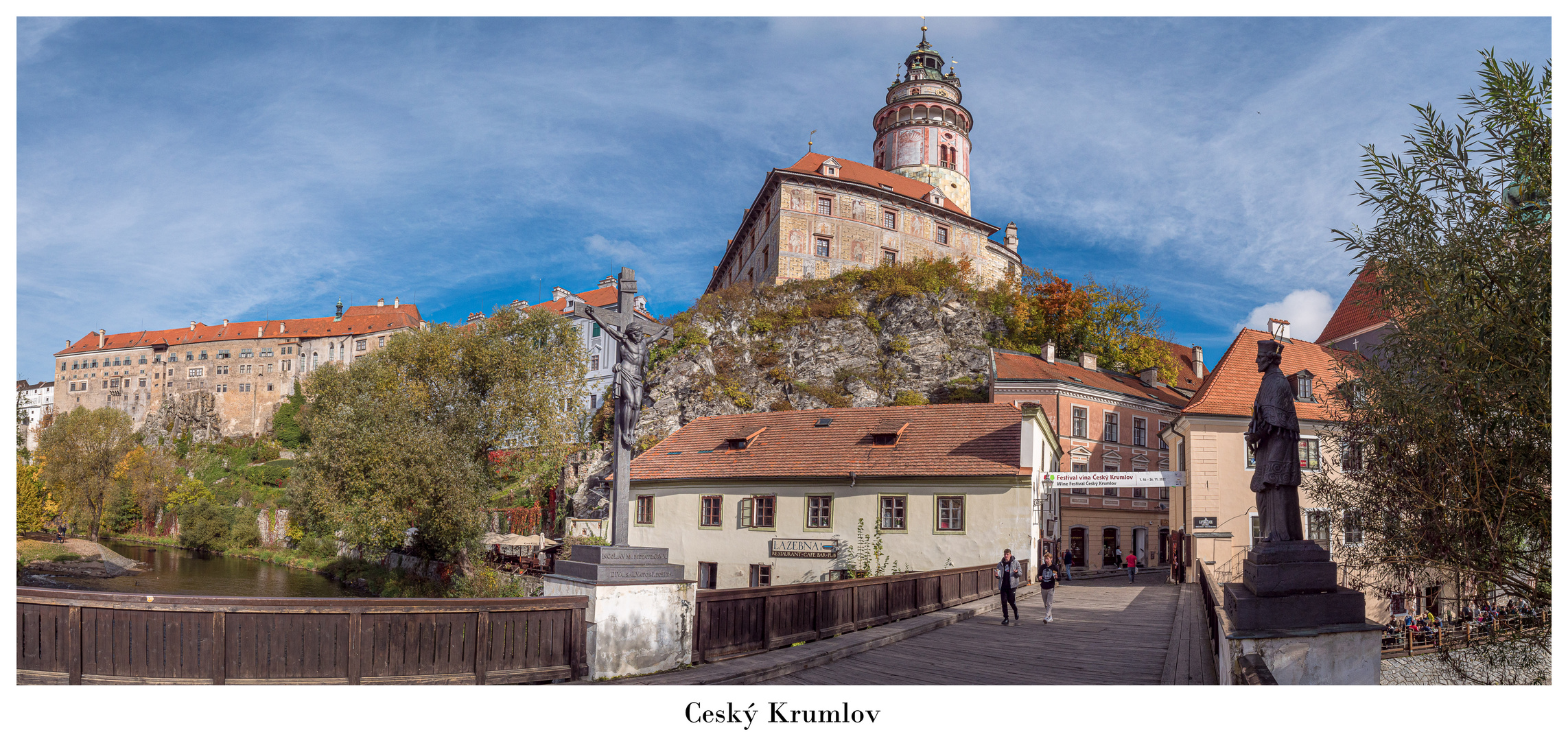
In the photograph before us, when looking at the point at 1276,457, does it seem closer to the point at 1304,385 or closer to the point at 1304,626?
the point at 1304,626

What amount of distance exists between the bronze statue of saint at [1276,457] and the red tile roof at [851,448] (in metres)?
14.7

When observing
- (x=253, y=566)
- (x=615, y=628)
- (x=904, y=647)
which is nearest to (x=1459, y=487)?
(x=904, y=647)

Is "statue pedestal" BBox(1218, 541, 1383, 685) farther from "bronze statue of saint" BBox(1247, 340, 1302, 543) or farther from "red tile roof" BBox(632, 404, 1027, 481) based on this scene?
"red tile roof" BBox(632, 404, 1027, 481)

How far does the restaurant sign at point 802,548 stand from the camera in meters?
23.5

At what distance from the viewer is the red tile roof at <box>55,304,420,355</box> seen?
87.4 meters

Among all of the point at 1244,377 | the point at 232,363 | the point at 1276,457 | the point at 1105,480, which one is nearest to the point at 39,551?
→ the point at 1105,480

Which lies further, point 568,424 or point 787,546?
point 568,424

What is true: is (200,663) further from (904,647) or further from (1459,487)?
(1459,487)

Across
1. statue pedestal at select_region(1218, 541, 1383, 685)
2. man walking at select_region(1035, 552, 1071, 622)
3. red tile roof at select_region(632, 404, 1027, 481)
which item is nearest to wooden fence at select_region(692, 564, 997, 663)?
man walking at select_region(1035, 552, 1071, 622)

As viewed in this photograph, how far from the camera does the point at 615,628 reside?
A: 7727 millimetres

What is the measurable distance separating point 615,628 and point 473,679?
4.27ft

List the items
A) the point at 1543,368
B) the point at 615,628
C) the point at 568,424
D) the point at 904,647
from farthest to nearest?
the point at 568,424 → the point at 904,647 → the point at 615,628 → the point at 1543,368

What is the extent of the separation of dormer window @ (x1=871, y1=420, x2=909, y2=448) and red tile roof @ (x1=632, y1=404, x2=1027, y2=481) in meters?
0.14

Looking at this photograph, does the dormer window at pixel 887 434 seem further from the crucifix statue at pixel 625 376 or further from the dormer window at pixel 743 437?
the crucifix statue at pixel 625 376
